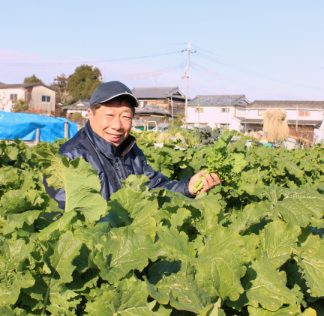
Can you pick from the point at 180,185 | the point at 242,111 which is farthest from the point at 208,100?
the point at 180,185

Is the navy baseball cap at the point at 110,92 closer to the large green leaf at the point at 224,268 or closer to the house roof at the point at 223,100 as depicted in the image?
the large green leaf at the point at 224,268

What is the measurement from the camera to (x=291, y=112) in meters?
56.7

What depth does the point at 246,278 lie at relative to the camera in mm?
1303

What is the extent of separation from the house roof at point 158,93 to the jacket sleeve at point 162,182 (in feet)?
205

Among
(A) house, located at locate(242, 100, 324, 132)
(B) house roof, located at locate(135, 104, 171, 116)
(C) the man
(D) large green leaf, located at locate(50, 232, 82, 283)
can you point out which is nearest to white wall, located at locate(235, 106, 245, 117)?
(A) house, located at locate(242, 100, 324, 132)

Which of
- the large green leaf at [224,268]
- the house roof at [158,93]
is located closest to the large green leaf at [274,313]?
the large green leaf at [224,268]

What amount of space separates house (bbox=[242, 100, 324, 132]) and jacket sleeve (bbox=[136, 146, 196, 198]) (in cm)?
5293

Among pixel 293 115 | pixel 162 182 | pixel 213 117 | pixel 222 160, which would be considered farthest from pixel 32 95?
pixel 222 160

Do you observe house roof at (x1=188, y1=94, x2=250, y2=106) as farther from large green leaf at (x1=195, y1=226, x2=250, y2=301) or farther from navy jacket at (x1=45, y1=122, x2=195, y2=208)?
large green leaf at (x1=195, y1=226, x2=250, y2=301)

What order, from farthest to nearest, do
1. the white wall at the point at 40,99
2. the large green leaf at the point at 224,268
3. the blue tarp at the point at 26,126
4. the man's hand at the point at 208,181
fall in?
the white wall at the point at 40,99 → the blue tarp at the point at 26,126 → the man's hand at the point at 208,181 → the large green leaf at the point at 224,268

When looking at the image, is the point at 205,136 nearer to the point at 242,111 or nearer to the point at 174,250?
the point at 174,250

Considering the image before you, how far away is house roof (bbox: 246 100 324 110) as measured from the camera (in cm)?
5557

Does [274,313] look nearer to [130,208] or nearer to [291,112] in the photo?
[130,208]

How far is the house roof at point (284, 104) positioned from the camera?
55569 millimetres
